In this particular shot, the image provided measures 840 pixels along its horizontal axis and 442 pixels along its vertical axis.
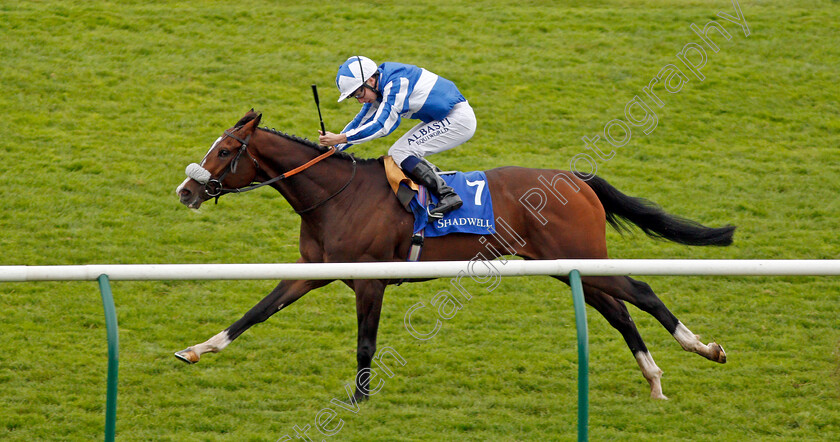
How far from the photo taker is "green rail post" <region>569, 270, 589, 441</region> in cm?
269

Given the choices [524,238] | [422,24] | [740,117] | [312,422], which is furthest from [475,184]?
[422,24]

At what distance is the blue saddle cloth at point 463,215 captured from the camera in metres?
4.93

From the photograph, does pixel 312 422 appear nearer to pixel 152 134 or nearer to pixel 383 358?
pixel 383 358

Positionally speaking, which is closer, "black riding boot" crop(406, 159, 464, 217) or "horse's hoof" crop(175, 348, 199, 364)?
"horse's hoof" crop(175, 348, 199, 364)

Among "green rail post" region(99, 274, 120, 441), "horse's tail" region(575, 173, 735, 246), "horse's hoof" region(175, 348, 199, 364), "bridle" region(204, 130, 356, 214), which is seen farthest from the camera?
"horse's tail" region(575, 173, 735, 246)

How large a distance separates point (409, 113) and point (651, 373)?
6.64 ft

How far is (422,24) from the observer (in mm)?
12203

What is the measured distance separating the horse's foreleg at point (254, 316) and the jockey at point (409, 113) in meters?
0.82

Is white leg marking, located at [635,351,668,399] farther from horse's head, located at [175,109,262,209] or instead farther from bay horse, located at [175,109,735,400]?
horse's head, located at [175,109,262,209]

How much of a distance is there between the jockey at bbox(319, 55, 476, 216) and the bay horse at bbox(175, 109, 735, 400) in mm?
197

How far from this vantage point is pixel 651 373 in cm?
493

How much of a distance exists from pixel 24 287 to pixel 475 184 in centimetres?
357

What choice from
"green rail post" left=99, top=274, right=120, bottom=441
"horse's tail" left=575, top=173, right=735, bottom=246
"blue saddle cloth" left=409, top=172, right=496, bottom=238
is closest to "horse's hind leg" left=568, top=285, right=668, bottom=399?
"horse's tail" left=575, top=173, right=735, bottom=246

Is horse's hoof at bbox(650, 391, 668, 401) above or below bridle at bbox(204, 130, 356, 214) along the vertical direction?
below
